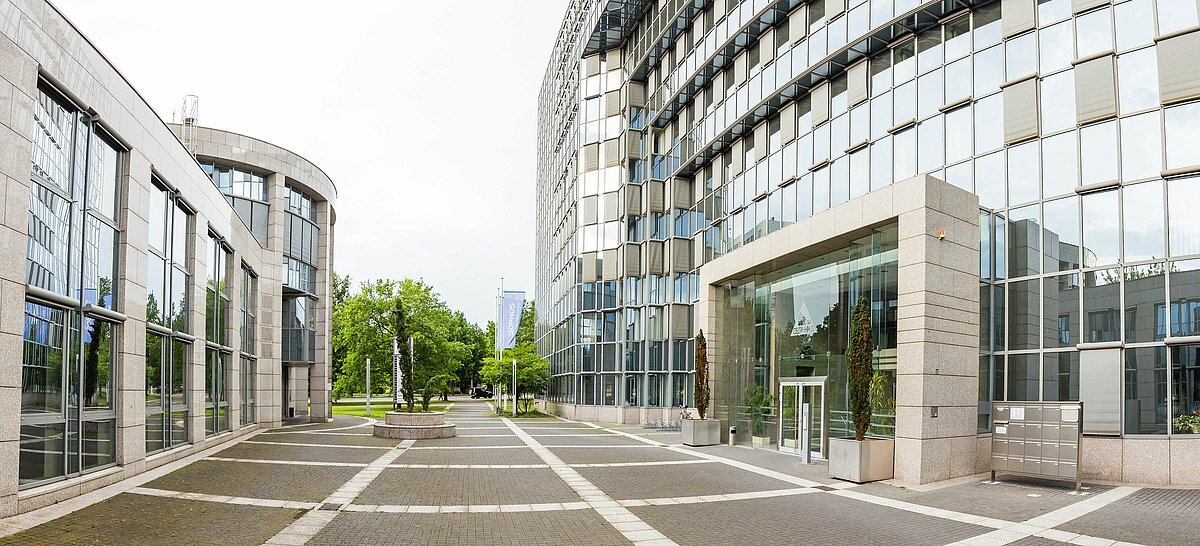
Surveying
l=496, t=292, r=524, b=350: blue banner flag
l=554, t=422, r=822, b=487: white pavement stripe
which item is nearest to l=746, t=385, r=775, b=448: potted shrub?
l=554, t=422, r=822, b=487: white pavement stripe

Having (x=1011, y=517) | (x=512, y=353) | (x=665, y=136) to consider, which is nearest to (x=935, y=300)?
(x=1011, y=517)

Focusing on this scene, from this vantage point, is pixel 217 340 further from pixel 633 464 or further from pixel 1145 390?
pixel 1145 390

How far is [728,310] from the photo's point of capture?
26.5 meters

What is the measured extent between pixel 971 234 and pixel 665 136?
79.7ft

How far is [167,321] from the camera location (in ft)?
62.5

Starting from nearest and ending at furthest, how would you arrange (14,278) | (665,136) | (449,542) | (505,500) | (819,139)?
(449,542) < (14,278) < (505,500) < (819,139) < (665,136)

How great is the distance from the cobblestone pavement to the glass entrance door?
81 centimetres

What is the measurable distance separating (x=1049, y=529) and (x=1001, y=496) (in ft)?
10.6

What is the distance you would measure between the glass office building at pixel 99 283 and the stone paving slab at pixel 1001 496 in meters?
14.2

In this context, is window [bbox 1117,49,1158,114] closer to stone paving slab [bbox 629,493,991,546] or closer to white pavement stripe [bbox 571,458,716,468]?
stone paving slab [bbox 629,493,991,546]

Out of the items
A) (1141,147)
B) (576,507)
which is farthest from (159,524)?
(1141,147)

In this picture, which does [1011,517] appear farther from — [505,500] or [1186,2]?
[1186,2]

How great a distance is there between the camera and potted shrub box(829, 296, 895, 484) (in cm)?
1605

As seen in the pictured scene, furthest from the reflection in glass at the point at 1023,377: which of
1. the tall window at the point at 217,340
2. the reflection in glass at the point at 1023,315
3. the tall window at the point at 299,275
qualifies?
the tall window at the point at 299,275
